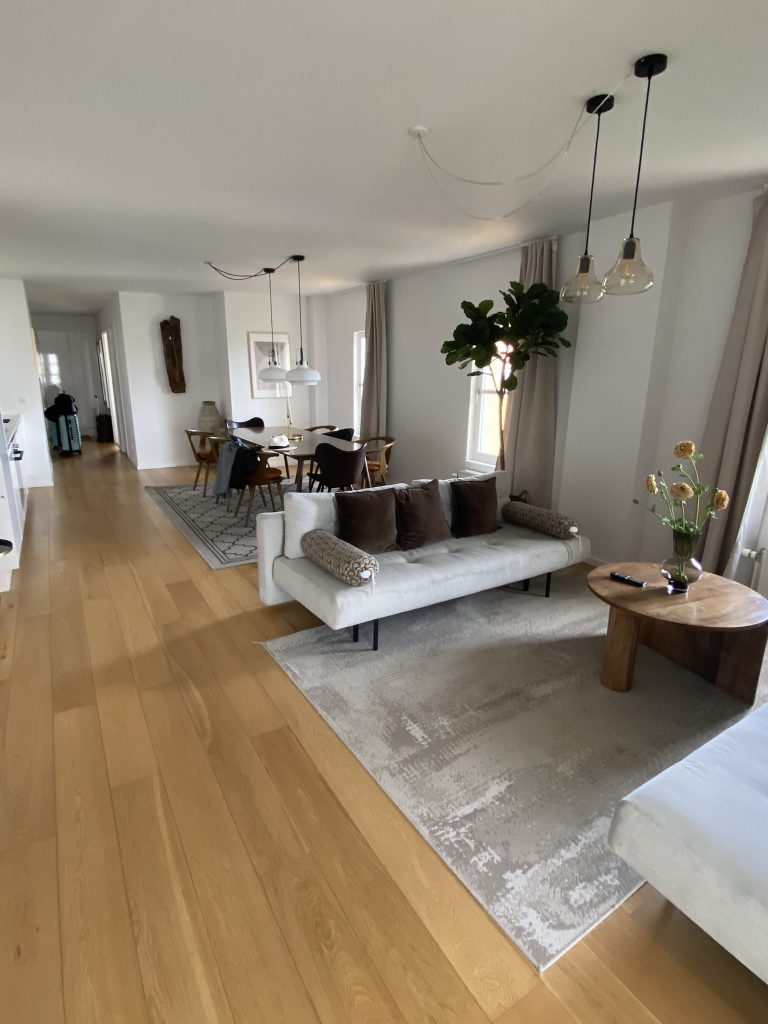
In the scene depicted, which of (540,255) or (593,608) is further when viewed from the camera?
(540,255)

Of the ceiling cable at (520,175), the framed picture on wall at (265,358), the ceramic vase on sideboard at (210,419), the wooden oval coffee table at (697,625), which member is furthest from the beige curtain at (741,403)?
the ceramic vase on sideboard at (210,419)

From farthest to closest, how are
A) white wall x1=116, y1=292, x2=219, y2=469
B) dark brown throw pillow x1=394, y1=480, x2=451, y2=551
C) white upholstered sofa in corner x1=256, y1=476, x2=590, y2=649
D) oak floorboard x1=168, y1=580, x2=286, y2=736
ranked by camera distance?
white wall x1=116, y1=292, x2=219, y2=469, dark brown throw pillow x1=394, y1=480, x2=451, y2=551, white upholstered sofa in corner x1=256, y1=476, x2=590, y2=649, oak floorboard x1=168, y1=580, x2=286, y2=736

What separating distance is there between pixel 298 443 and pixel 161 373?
11.0 ft

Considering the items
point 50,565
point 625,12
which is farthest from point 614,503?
point 50,565

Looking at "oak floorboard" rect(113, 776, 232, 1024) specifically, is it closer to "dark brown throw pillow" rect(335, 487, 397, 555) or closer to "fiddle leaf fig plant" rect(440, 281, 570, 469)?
"dark brown throw pillow" rect(335, 487, 397, 555)

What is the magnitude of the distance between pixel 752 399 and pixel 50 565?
16.9 ft

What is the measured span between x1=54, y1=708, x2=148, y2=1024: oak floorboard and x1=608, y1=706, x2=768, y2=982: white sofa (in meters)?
1.35

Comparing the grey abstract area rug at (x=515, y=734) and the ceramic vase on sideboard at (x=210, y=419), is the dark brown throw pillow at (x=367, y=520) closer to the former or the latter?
the grey abstract area rug at (x=515, y=734)

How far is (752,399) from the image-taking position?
3.29 m

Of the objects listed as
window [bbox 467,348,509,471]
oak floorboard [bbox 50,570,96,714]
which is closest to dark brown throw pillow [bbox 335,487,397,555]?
oak floorboard [bbox 50,570,96,714]

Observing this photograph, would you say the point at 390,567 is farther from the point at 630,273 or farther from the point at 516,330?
the point at 516,330

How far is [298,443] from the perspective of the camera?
595 cm

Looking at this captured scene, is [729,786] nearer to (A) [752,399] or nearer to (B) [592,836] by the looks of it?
(B) [592,836]

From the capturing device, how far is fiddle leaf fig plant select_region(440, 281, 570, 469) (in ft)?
13.2
